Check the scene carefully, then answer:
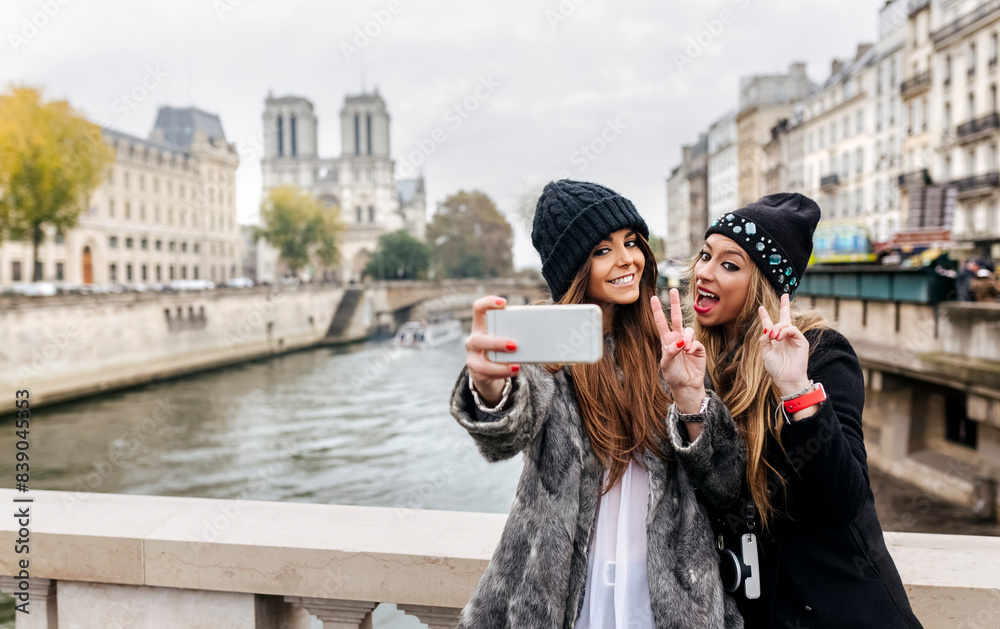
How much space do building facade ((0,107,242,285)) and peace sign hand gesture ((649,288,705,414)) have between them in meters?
40.0

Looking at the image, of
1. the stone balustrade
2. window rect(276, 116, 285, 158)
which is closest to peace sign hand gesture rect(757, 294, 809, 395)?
the stone balustrade

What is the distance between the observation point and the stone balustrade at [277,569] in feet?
6.62

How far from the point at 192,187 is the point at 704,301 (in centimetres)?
5464

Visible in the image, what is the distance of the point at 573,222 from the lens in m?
1.66

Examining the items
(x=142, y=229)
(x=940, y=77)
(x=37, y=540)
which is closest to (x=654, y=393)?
(x=37, y=540)

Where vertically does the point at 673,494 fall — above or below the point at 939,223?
below

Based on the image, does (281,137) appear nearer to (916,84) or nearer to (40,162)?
(40,162)

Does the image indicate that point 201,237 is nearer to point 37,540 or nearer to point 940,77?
point 940,77

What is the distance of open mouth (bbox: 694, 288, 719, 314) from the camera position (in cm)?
179

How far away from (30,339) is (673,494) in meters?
24.9

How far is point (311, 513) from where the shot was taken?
2357mm

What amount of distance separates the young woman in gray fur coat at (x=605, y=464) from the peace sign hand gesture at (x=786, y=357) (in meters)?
A: 0.13

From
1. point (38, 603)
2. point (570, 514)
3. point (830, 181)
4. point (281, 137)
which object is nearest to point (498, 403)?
point (570, 514)

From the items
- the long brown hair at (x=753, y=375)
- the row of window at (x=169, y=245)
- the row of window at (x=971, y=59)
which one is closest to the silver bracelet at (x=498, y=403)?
the long brown hair at (x=753, y=375)
